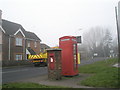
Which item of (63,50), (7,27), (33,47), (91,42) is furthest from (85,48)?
(63,50)

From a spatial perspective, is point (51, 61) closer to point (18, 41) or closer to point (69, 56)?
point (69, 56)

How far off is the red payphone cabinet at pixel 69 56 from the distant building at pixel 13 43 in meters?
18.0

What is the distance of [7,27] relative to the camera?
102 ft

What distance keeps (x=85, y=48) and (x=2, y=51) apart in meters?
60.8

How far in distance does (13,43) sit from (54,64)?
22264 mm

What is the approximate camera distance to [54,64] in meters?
9.73

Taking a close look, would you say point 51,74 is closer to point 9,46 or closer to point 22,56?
point 9,46

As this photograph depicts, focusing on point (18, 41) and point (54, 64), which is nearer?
point (54, 64)

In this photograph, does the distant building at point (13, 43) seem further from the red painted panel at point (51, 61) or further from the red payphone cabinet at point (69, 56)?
the red painted panel at point (51, 61)

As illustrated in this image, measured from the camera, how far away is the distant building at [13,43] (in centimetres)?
2821

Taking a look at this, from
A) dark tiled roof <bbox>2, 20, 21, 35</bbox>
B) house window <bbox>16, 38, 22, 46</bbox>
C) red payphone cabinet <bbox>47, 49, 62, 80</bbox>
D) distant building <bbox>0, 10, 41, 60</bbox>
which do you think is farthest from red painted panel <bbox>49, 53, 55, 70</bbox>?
house window <bbox>16, 38, 22, 46</bbox>

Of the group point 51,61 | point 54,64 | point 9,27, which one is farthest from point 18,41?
point 54,64

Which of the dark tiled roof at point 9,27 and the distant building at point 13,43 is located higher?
the dark tiled roof at point 9,27

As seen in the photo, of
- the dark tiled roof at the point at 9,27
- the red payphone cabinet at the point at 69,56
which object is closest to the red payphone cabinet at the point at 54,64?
the red payphone cabinet at the point at 69,56
